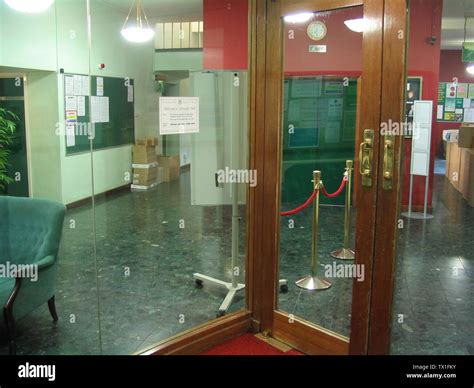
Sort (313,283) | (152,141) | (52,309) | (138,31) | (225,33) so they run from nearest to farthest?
(52,309), (313,283), (152,141), (138,31), (225,33)

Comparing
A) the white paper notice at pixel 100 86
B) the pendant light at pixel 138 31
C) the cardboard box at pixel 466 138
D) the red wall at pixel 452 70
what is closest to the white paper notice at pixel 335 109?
the white paper notice at pixel 100 86

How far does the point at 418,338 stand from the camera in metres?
2.94

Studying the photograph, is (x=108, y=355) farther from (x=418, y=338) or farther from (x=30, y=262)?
(x=418, y=338)

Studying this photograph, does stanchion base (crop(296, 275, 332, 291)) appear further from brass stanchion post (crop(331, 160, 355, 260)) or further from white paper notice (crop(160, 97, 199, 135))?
white paper notice (crop(160, 97, 199, 135))

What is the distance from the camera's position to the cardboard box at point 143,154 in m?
3.84

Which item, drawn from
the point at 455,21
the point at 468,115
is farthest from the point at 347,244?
the point at 468,115

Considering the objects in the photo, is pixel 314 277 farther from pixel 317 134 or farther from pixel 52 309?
pixel 52 309

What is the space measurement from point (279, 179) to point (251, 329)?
96 centimetres

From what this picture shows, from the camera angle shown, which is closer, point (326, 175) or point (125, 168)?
point (125, 168)

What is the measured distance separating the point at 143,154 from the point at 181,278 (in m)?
1.08

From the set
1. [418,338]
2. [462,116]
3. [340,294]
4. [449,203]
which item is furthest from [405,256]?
[462,116]

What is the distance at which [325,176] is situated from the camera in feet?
14.5

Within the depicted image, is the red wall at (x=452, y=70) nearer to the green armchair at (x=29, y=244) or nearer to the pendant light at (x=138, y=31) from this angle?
the pendant light at (x=138, y=31)

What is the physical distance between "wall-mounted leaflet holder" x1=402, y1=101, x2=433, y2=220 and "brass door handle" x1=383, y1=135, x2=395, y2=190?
4041mm
